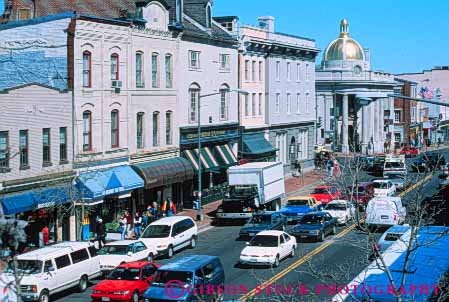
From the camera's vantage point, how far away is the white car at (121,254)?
30516 mm

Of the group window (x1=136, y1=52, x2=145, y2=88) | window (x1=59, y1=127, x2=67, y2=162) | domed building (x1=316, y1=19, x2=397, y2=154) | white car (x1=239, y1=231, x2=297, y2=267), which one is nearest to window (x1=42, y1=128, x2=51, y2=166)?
window (x1=59, y1=127, x2=67, y2=162)

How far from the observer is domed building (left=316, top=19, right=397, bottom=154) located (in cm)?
9938

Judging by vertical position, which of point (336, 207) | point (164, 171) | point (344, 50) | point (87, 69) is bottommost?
point (336, 207)

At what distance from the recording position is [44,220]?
3603cm

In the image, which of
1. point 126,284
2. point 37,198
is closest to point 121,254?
point 126,284

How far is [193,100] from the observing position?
5228cm

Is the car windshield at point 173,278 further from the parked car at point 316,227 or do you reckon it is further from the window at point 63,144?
the window at point 63,144

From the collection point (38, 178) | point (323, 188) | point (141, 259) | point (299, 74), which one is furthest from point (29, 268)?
point (299, 74)

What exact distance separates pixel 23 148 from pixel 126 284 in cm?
1156

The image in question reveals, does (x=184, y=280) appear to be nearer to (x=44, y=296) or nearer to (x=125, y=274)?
(x=125, y=274)

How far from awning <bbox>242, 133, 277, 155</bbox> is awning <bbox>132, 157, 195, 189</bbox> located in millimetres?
11217

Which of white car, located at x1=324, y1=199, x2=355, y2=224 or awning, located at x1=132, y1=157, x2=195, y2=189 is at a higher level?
awning, located at x1=132, y1=157, x2=195, y2=189

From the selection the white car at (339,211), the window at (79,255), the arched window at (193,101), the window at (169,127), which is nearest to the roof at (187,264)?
the window at (79,255)

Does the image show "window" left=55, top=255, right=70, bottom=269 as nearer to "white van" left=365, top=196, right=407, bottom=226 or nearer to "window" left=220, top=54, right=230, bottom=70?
"white van" left=365, top=196, right=407, bottom=226
